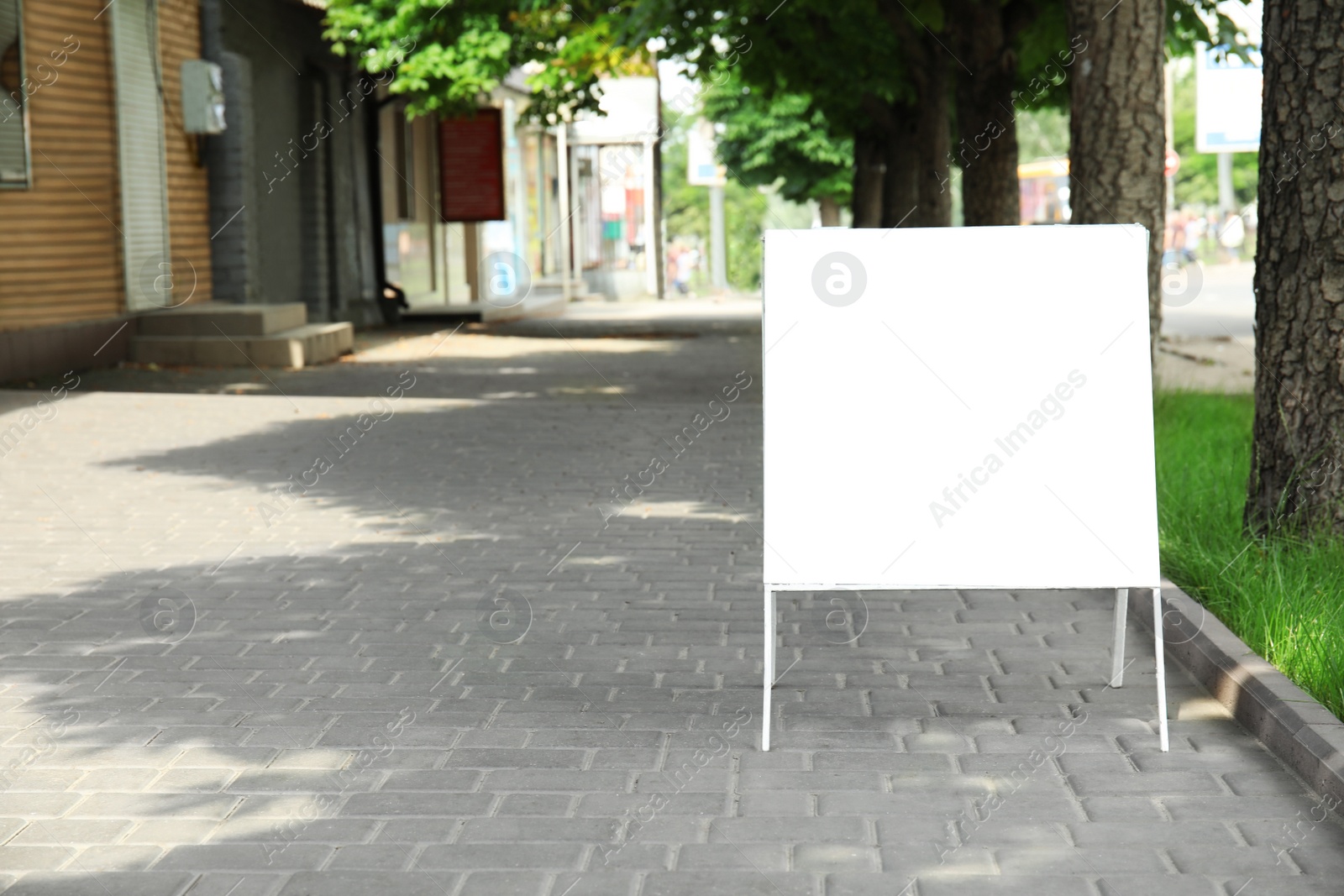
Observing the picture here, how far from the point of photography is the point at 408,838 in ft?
12.4

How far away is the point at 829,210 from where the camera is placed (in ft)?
156

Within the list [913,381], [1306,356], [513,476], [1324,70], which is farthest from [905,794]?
[513,476]

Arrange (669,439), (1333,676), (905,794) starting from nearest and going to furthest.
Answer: (905,794)
(1333,676)
(669,439)

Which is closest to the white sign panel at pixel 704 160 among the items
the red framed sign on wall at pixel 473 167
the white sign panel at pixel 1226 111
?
the white sign panel at pixel 1226 111

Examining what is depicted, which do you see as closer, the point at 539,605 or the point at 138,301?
the point at 539,605

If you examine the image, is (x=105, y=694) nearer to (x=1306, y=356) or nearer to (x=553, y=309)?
(x=1306, y=356)

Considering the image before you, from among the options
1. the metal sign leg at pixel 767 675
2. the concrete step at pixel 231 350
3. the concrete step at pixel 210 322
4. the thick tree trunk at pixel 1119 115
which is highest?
the thick tree trunk at pixel 1119 115

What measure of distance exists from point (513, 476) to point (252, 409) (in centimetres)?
Answer: 405

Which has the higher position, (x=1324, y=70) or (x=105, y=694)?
(x=1324, y=70)

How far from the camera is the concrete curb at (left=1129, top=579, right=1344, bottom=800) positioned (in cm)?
409

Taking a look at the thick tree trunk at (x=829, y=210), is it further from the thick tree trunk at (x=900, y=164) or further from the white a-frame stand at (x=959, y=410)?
the white a-frame stand at (x=959, y=410)

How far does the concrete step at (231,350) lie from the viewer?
16.5 metres

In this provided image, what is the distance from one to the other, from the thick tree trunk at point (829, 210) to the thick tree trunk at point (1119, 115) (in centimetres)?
3565

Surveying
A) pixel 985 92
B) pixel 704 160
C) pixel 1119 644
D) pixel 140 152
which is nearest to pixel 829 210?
pixel 704 160
